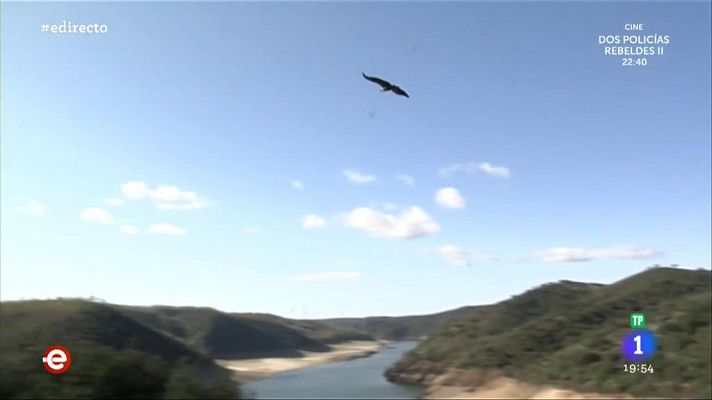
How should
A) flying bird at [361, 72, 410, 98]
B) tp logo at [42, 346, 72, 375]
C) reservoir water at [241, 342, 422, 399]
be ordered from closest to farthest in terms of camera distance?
flying bird at [361, 72, 410, 98]
tp logo at [42, 346, 72, 375]
reservoir water at [241, 342, 422, 399]

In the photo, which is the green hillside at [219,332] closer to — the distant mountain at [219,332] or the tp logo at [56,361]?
the distant mountain at [219,332]

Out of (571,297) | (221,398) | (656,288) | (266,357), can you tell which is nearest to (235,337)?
(266,357)

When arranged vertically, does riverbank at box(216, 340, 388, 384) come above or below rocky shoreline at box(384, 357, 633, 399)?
below

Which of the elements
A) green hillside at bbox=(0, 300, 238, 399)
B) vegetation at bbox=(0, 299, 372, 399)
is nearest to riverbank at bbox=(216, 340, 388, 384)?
vegetation at bbox=(0, 299, 372, 399)

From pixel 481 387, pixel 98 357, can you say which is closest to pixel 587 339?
pixel 481 387

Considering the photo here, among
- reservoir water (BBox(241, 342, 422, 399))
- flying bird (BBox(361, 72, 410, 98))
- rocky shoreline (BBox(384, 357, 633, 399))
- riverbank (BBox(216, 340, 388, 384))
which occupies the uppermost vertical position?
flying bird (BBox(361, 72, 410, 98))

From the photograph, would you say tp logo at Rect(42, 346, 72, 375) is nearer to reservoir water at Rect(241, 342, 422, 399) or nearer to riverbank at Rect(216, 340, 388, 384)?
reservoir water at Rect(241, 342, 422, 399)
